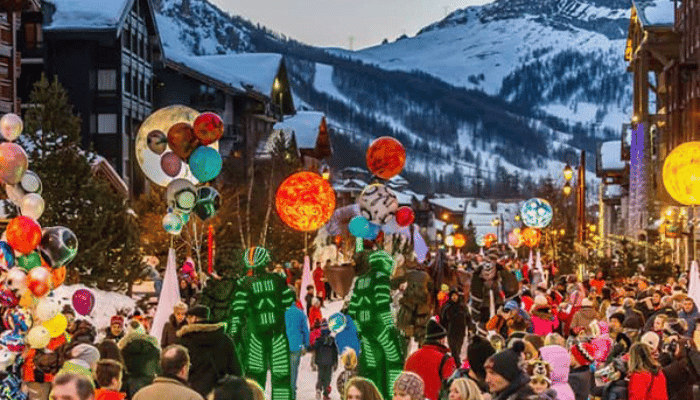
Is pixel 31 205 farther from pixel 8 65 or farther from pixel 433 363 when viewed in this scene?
pixel 8 65

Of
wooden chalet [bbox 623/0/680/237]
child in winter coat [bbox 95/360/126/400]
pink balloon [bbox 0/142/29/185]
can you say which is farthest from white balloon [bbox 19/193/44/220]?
A: wooden chalet [bbox 623/0/680/237]

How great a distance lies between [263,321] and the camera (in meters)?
14.7

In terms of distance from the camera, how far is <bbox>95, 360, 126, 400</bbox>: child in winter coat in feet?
30.7

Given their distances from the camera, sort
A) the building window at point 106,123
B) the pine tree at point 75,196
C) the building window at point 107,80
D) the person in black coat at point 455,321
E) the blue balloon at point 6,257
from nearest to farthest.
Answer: the blue balloon at point 6,257, the person in black coat at point 455,321, the pine tree at point 75,196, the building window at point 106,123, the building window at point 107,80

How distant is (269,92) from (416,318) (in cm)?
5665

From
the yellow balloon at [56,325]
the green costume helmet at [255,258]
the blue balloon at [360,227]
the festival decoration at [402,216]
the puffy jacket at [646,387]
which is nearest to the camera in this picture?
the puffy jacket at [646,387]

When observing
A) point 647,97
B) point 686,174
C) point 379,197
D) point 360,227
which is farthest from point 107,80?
point 686,174

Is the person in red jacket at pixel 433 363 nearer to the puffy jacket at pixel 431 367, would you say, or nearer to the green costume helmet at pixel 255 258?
the puffy jacket at pixel 431 367

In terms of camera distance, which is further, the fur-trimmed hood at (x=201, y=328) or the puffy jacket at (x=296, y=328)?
the puffy jacket at (x=296, y=328)

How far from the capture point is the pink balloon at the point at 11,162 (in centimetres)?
1648

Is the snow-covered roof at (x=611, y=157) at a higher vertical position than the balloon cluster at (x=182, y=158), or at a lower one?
higher

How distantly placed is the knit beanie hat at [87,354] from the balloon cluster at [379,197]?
11.8m

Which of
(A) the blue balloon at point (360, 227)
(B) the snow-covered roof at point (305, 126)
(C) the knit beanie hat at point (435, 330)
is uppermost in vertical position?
(B) the snow-covered roof at point (305, 126)

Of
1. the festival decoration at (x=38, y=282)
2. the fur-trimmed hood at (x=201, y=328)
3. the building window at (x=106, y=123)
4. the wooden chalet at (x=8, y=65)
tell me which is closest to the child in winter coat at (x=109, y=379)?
the fur-trimmed hood at (x=201, y=328)
